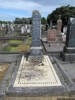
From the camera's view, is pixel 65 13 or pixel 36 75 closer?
pixel 36 75

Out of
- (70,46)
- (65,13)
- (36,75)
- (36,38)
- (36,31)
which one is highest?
(65,13)

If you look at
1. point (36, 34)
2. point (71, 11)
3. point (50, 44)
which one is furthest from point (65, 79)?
point (71, 11)

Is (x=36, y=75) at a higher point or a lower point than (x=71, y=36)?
lower

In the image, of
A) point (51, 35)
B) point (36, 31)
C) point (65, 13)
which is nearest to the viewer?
point (36, 31)

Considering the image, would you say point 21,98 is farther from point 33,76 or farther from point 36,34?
point 36,34

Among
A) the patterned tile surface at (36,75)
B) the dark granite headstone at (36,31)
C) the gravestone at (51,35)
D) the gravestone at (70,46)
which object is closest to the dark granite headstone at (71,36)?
the gravestone at (70,46)

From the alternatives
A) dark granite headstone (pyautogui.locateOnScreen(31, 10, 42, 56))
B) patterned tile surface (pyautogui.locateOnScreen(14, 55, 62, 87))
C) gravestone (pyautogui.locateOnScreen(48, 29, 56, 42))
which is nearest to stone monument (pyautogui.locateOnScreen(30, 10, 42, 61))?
dark granite headstone (pyautogui.locateOnScreen(31, 10, 42, 56))

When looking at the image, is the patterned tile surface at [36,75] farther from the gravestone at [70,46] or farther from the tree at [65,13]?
the tree at [65,13]

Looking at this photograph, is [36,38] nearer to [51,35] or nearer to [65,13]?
[51,35]

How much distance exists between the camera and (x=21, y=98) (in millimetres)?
3654

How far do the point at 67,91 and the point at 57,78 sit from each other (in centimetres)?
87

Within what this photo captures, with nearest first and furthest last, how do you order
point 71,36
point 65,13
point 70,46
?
point 71,36 → point 70,46 → point 65,13

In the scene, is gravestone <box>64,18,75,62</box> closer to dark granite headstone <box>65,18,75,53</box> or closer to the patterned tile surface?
dark granite headstone <box>65,18,75,53</box>

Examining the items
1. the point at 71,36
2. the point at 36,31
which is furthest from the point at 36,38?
the point at 71,36
